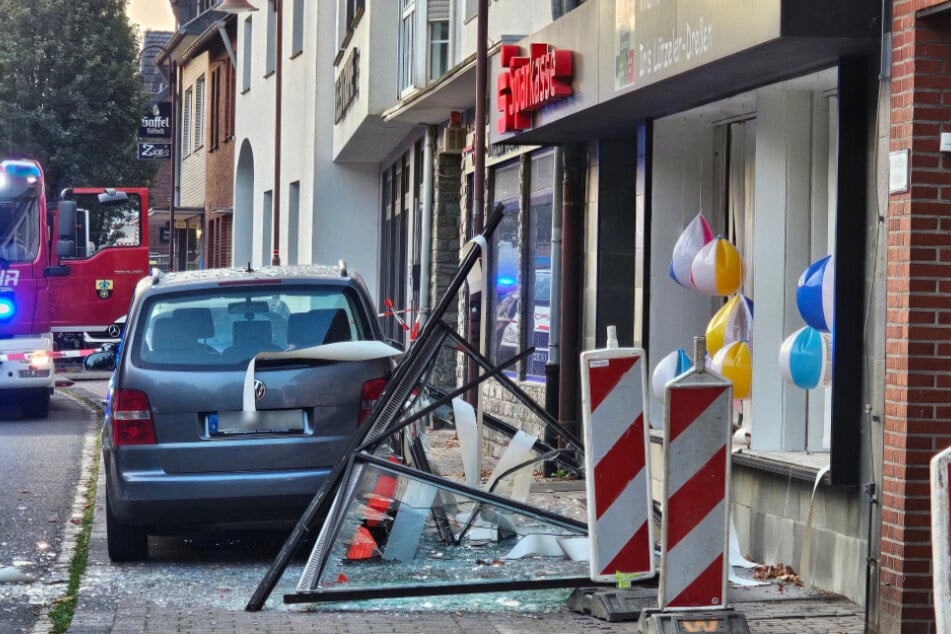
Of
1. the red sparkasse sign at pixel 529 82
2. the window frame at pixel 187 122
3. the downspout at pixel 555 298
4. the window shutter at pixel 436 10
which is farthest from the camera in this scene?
the window frame at pixel 187 122

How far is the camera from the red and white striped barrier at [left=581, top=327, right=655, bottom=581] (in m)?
6.79

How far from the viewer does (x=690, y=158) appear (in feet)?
35.6

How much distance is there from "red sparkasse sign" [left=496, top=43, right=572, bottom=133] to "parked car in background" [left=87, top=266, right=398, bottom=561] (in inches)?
116

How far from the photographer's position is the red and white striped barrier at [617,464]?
22.3 feet

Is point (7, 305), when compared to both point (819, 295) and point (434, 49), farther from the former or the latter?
point (819, 295)

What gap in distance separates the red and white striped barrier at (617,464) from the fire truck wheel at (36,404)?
45.1ft

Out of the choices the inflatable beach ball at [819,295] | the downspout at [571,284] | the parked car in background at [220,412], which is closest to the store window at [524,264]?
the downspout at [571,284]

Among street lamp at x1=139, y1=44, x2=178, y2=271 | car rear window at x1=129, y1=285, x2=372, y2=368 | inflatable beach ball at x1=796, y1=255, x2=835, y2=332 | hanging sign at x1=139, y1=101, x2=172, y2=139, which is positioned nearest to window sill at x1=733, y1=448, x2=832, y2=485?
inflatable beach ball at x1=796, y1=255, x2=835, y2=332

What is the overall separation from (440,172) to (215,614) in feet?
41.0

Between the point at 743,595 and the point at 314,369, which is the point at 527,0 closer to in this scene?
the point at 314,369

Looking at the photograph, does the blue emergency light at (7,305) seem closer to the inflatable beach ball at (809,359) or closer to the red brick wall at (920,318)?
the inflatable beach ball at (809,359)

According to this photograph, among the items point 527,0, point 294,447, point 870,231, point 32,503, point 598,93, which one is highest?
point 527,0

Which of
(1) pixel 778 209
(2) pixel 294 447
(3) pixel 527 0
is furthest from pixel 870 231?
(3) pixel 527 0

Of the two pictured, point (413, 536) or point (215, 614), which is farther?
point (413, 536)
